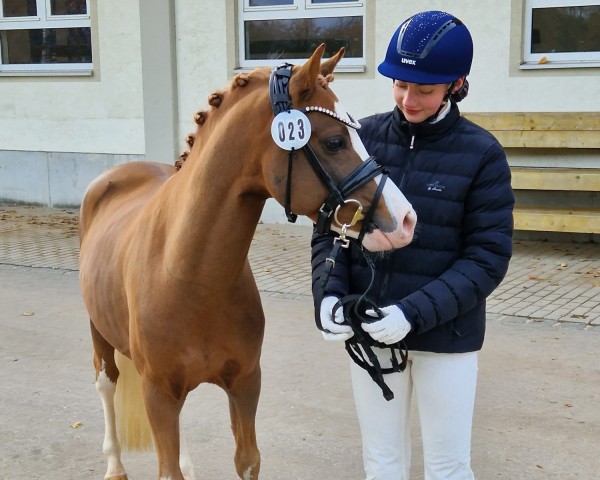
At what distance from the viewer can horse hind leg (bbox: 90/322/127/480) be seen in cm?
344

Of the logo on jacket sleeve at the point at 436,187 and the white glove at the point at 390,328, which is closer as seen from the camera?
the white glove at the point at 390,328

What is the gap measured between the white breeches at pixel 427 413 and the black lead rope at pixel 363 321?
63mm

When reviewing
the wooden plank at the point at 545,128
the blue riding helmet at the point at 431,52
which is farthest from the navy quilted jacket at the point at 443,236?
the wooden plank at the point at 545,128

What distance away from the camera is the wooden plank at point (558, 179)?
7.60 metres

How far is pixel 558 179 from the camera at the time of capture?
7.73 metres

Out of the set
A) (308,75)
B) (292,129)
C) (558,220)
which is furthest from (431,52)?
(558,220)

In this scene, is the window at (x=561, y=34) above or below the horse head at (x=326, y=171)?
above

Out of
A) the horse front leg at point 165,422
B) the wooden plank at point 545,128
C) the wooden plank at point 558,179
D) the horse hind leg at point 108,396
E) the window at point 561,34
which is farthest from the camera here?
the window at point 561,34

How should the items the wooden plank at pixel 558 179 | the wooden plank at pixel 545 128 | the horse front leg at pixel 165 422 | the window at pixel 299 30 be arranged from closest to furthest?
the horse front leg at pixel 165 422 → the wooden plank at pixel 558 179 → the wooden plank at pixel 545 128 → the window at pixel 299 30

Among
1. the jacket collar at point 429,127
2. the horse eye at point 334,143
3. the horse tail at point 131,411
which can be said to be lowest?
the horse tail at point 131,411

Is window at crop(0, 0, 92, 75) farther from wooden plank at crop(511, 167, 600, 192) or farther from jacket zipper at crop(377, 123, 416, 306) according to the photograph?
jacket zipper at crop(377, 123, 416, 306)

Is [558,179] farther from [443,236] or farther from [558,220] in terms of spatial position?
[443,236]

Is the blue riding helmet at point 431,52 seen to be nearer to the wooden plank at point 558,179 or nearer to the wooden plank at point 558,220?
the wooden plank at point 558,220

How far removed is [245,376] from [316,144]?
38.9 inches
